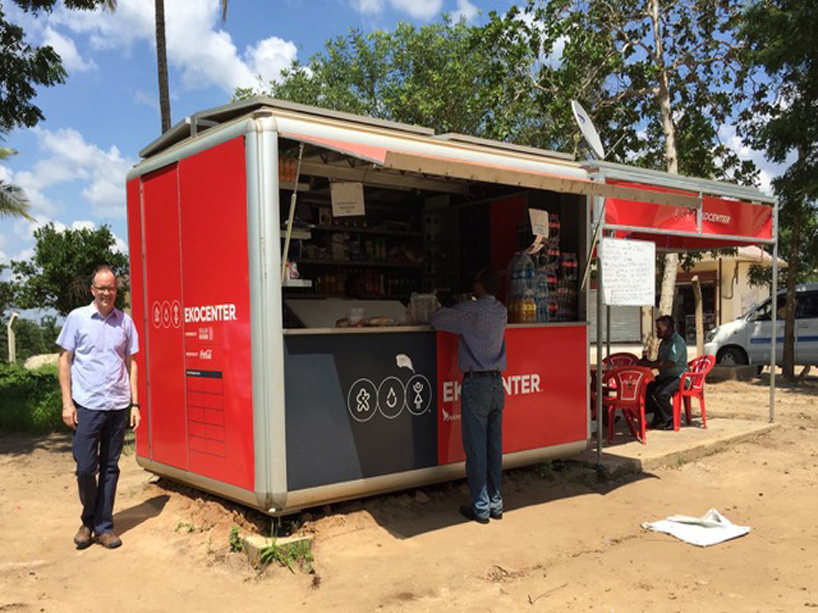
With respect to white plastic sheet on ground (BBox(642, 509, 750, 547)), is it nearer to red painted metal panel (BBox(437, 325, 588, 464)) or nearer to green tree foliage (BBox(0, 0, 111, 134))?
red painted metal panel (BBox(437, 325, 588, 464))

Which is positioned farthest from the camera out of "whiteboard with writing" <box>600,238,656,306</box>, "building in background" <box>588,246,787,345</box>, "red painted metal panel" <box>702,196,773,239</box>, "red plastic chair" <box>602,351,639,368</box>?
"building in background" <box>588,246,787,345</box>

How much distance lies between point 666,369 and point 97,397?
6453 mm

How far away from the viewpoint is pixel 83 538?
4.88 metres

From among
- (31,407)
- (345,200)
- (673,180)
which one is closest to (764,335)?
(673,180)

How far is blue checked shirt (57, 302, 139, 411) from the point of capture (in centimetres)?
481

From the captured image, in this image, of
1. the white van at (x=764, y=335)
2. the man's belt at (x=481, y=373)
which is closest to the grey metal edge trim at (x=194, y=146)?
the man's belt at (x=481, y=373)

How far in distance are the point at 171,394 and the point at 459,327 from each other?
7.61 feet

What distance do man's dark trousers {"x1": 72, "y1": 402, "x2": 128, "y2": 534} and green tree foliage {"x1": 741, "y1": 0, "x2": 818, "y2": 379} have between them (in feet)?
39.6

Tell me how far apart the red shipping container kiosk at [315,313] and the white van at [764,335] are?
980 cm

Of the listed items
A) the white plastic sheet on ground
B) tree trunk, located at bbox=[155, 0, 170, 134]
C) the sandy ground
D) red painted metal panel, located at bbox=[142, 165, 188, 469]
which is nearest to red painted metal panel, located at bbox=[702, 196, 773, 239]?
the sandy ground

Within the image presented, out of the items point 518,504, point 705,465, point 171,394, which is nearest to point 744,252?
point 705,465

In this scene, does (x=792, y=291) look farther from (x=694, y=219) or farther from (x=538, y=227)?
(x=538, y=227)

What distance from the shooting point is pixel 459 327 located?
208 inches

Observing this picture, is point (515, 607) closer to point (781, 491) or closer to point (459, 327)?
point (459, 327)
